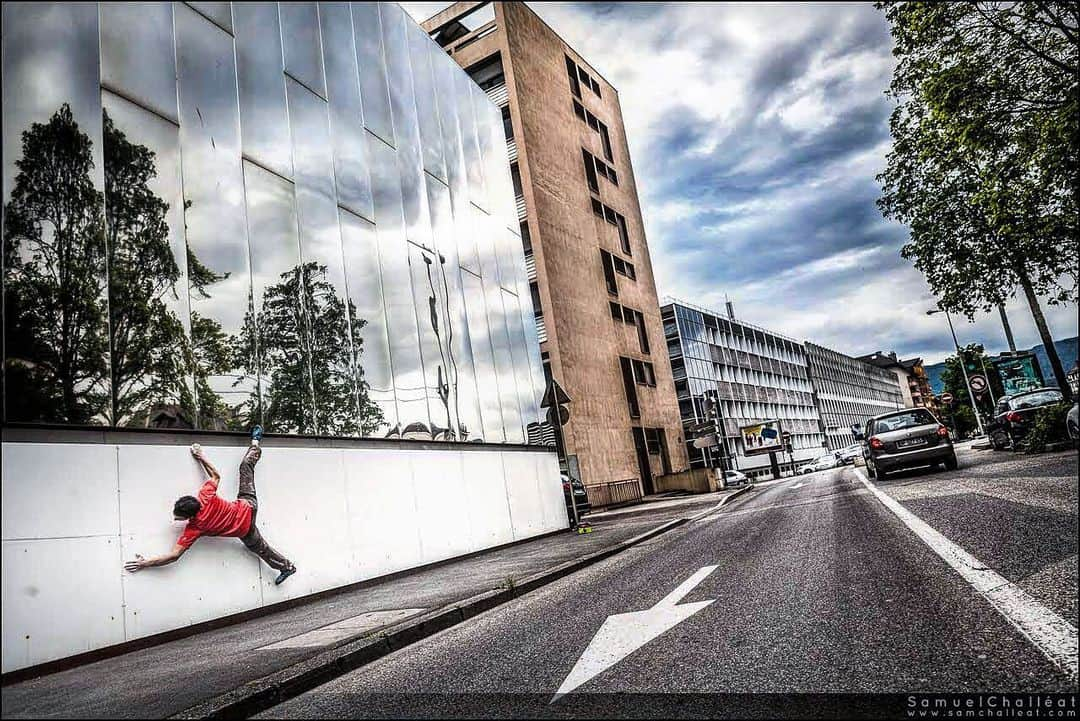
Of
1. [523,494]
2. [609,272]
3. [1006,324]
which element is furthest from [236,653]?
[609,272]

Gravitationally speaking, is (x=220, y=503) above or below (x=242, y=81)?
below

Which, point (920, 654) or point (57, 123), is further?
point (57, 123)

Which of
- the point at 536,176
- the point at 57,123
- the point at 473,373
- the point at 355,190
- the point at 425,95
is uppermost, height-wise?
the point at 536,176

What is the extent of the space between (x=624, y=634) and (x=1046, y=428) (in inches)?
609

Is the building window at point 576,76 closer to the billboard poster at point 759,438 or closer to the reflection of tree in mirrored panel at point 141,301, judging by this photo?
the reflection of tree in mirrored panel at point 141,301

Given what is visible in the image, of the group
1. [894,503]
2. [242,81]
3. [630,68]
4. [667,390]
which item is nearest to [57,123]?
[242,81]

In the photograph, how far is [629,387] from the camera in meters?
39.1

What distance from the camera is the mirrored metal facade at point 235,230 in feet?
23.1

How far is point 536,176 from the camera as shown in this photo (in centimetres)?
3488

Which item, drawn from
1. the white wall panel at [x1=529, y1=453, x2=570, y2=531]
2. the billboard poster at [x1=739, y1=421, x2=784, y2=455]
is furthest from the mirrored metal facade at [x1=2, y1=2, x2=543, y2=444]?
the billboard poster at [x1=739, y1=421, x2=784, y2=455]

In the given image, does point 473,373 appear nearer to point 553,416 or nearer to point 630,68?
point 553,416

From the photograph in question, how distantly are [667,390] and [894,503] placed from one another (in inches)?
1275

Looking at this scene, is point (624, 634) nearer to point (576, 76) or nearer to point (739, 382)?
point (576, 76)

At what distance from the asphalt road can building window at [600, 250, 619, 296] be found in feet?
108
